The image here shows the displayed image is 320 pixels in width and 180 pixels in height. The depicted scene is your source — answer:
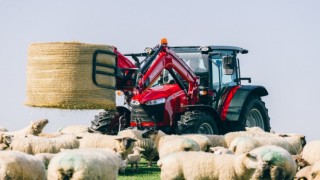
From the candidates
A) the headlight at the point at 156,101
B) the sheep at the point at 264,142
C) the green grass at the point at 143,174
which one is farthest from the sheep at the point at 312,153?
the headlight at the point at 156,101

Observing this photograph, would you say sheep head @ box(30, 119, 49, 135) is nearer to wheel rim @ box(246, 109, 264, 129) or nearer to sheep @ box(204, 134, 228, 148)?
sheep @ box(204, 134, 228, 148)

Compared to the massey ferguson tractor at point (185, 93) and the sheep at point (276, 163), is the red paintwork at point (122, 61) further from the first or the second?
the sheep at point (276, 163)

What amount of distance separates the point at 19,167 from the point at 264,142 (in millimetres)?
8063

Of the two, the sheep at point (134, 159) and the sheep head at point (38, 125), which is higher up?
the sheep head at point (38, 125)

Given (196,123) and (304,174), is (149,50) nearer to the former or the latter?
(196,123)

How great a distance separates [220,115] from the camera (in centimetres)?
2548

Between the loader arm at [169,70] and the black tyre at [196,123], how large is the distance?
1.03 m

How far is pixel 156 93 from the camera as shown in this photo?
79.5ft

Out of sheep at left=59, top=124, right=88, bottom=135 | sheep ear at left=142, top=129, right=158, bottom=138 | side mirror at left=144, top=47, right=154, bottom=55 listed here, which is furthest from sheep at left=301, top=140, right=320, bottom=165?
sheep at left=59, top=124, right=88, bottom=135

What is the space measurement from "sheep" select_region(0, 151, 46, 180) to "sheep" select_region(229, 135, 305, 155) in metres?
6.01

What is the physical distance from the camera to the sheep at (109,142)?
2088 cm

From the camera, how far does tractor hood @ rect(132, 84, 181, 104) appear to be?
936 inches

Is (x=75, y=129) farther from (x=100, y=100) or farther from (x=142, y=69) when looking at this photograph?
(x=100, y=100)

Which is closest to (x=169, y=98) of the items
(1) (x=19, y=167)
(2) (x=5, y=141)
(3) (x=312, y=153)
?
(2) (x=5, y=141)
